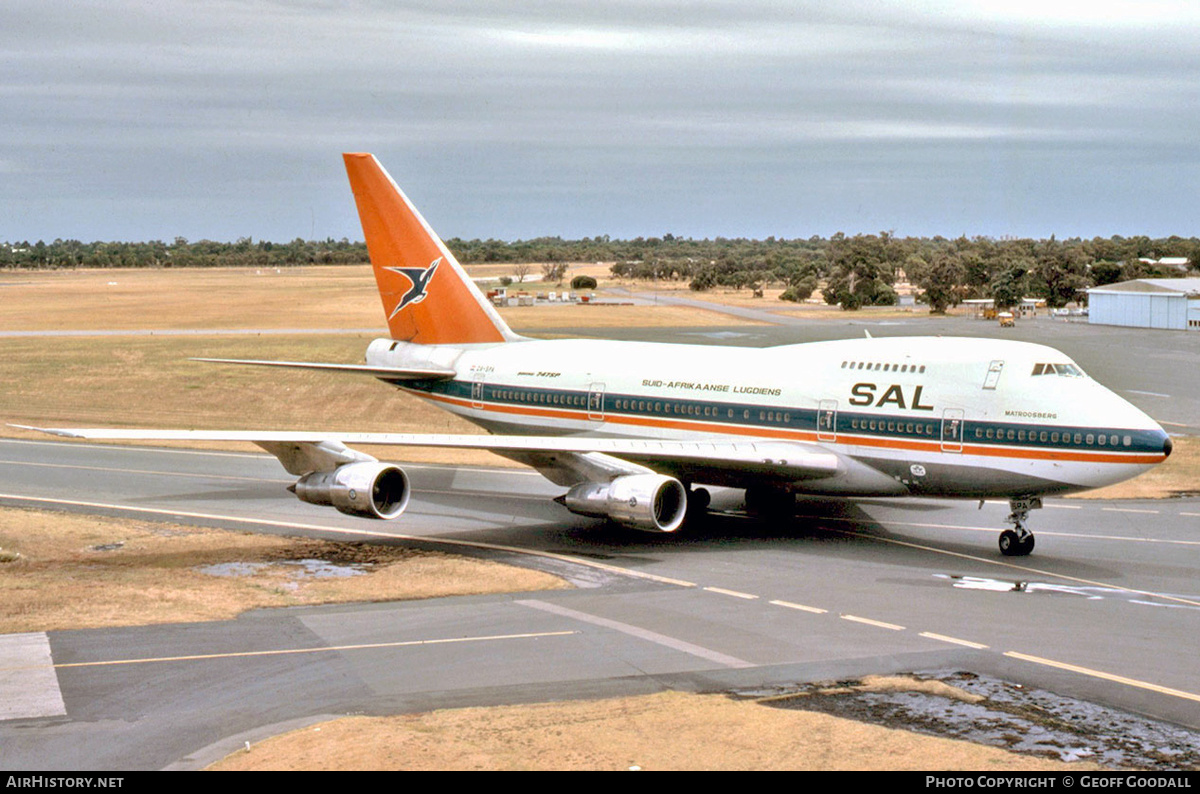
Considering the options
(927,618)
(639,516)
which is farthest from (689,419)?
(927,618)

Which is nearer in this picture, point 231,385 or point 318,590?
point 318,590

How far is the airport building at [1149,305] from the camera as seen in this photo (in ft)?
376

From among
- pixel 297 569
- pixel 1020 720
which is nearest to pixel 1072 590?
pixel 1020 720

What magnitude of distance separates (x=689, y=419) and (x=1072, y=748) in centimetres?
1859

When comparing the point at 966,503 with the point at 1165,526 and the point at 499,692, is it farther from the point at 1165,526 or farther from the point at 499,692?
the point at 499,692

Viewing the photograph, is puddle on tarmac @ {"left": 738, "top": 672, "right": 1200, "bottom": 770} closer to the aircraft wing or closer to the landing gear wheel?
the landing gear wheel

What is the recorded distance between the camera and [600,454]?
3312 cm

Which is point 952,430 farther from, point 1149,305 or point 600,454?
point 1149,305

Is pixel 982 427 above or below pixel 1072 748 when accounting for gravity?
above

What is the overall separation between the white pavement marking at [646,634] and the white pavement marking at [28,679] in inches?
364

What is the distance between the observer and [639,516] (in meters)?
30.9

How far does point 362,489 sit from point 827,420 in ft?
39.0

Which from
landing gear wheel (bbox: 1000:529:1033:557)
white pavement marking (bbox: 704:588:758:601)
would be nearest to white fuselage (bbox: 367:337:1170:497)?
landing gear wheel (bbox: 1000:529:1033:557)

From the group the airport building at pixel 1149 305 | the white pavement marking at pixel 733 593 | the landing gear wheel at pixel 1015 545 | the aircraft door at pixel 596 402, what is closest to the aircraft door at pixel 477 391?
the aircraft door at pixel 596 402
